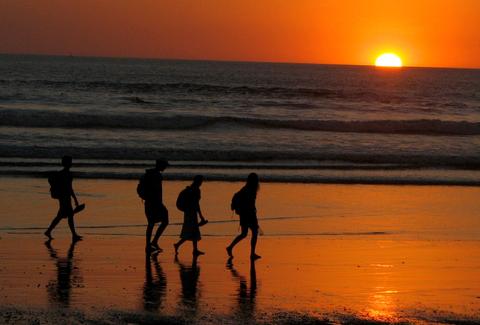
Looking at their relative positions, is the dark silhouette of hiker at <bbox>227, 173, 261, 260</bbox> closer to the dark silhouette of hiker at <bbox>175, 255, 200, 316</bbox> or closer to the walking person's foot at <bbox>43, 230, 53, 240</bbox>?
the dark silhouette of hiker at <bbox>175, 255, 200, 316</bbox>

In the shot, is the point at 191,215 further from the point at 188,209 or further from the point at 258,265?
the point at 258,265

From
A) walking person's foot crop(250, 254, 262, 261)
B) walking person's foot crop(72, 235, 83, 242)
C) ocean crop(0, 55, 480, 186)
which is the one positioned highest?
ocean crop(0, 55, 480, 186)

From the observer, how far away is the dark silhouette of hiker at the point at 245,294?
8422 millimetres

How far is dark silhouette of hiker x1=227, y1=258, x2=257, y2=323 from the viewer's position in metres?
8.42

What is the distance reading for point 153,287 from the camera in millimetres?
9570

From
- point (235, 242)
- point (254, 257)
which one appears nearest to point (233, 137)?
point (235, 242)

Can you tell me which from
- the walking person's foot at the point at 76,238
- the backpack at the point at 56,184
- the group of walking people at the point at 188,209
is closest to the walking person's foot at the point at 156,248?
the group of walking people at the point at 188,209

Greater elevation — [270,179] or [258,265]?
[270,179]

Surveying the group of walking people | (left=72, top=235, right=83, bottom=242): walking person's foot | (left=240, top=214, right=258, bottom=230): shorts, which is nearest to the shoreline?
(left=72, top=235, right=83, bottom=242): walking person's foot

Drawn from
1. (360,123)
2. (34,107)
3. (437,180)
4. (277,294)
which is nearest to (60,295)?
(277,294)

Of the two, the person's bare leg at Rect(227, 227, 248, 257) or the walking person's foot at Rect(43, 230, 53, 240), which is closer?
the person's bare leg at Rect(227, 227, 248, 257)

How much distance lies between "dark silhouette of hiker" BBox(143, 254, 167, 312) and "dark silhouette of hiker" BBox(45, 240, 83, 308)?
2.45 feet

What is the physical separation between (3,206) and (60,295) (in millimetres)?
7392

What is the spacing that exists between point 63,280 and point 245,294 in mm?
2008
